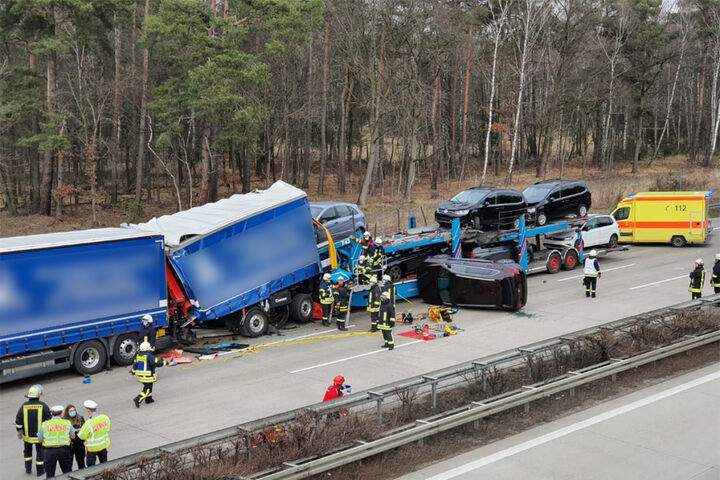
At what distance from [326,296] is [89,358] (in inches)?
242

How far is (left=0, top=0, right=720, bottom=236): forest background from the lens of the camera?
33.3m

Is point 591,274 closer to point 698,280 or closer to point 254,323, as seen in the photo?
point 698,280

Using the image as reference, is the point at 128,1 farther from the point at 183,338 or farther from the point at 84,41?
the point at 183,338

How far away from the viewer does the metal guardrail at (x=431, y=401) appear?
8.73 metres

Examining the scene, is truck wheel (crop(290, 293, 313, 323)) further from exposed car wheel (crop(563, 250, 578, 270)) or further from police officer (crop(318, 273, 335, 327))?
exposed car wheel (crop(563, 250, 578, 270))

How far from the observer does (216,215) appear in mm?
18078

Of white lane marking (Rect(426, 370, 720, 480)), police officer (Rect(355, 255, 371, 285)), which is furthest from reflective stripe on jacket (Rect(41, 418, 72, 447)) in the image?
police officer (Rect(355, 255, 371, 285))

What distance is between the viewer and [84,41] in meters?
34.1

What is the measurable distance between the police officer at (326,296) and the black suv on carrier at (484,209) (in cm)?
569

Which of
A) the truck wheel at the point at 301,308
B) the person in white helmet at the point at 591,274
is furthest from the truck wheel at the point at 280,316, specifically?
the person in white helmet at the point at 591,274

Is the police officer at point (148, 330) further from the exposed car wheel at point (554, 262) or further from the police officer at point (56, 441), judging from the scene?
the exposed car wheel at point (554, 262)

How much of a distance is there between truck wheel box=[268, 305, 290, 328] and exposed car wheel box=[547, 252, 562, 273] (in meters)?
11.2

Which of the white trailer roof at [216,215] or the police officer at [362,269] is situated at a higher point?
the white trailer roof at [216,215]

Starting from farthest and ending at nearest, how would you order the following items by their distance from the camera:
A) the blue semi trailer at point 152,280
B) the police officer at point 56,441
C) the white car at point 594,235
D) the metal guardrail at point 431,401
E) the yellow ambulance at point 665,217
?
the yellow ambulance at point 665,217
the white car at point 594,235
the blue semi trailer at point 152,280
the police officer at point 56,441
the metal guardrail at point 431,401
